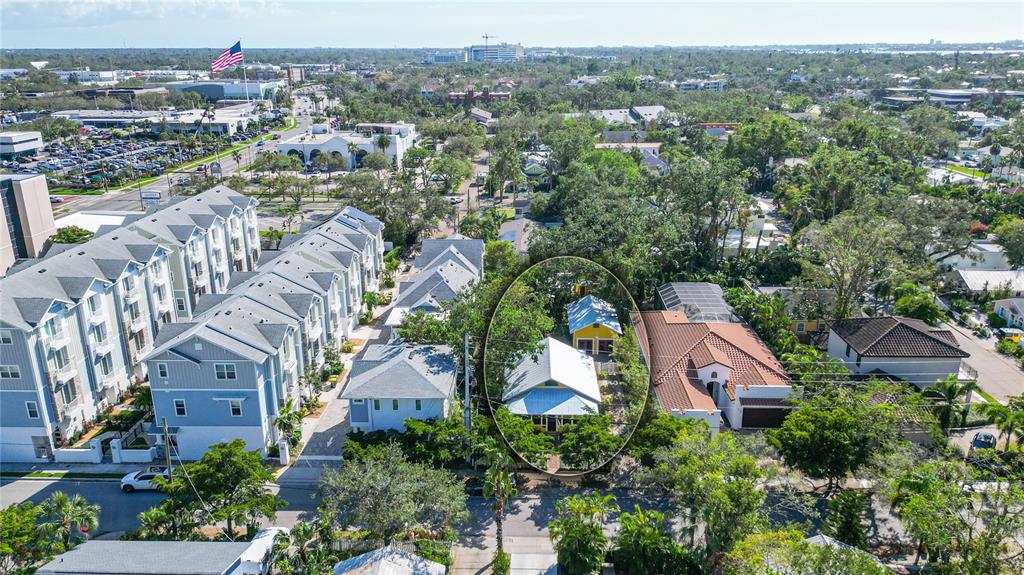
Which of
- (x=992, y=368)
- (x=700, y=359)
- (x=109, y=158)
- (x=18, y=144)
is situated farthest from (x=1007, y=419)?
(x=18, y=144)

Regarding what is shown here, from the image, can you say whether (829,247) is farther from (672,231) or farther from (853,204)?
(853,204)

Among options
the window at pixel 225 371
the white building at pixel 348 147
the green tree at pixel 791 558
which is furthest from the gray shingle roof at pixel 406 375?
the white building at pixel 348 147

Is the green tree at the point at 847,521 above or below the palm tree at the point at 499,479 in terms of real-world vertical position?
below

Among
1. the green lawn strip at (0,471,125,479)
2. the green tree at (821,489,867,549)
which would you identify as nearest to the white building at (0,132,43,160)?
the green lawn strip at (0,471,125,479)

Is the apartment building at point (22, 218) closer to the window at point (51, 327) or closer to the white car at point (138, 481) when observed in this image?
the window at point (51, 327)

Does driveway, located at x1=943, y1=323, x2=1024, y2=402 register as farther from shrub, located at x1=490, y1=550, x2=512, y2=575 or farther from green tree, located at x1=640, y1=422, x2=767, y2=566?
shrub, located at x1=490, y1=550, x2=512, y2=575

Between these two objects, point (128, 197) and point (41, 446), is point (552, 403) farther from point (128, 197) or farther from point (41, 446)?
point (128, 197)

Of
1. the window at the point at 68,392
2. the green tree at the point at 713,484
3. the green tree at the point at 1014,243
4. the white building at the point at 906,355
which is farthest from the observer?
the green tree at the point at 1014,243

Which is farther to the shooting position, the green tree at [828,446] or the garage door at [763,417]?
the garage door at [763,417]
